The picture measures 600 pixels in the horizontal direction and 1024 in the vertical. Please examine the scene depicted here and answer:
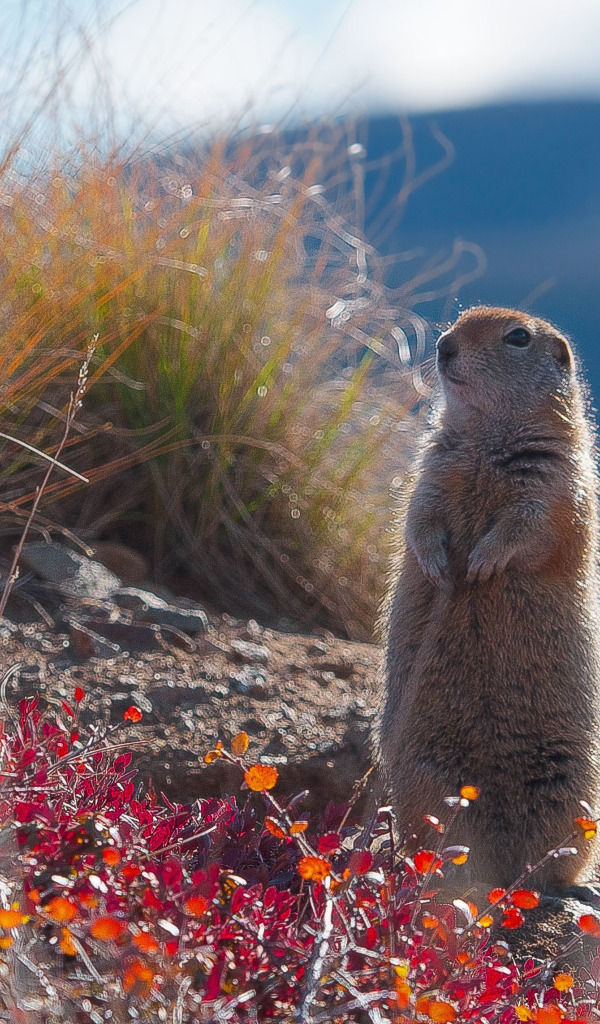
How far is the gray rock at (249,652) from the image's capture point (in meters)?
3.55

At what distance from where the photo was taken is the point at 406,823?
2.51 metres

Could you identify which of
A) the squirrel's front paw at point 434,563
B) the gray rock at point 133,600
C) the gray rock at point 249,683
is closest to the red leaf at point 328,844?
the squirrel's front paw at point 434,563

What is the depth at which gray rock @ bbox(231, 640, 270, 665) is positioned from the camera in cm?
355

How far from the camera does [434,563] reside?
2.62 metres

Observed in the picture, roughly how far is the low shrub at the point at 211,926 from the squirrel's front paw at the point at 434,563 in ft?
2.75

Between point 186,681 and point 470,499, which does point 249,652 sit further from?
point 470,499

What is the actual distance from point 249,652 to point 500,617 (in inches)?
50.3

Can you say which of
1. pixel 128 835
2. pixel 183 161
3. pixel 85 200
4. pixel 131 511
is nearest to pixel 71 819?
pixel 128 835

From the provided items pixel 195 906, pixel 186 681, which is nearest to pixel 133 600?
pixel 186 681

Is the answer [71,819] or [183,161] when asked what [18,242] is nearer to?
[183,161]

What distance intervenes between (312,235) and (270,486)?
1.44 metres

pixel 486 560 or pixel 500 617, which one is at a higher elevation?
pixel 486 560

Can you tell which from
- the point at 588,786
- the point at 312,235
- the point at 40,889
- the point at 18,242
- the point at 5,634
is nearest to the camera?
the point at 40,889

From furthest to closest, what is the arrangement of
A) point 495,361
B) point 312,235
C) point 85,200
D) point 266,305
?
point 312,235, point 266,305, point 85,200, point 495,361
